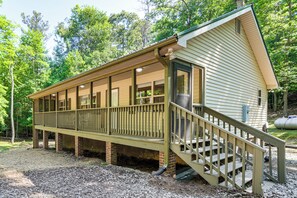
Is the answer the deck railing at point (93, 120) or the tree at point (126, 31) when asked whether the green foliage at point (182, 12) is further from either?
the deck railing at point (93, 120)

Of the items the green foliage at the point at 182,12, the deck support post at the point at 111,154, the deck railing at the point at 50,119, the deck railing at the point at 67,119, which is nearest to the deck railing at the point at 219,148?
the deck support post at the point at 111,154

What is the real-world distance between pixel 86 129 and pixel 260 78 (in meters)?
9.81

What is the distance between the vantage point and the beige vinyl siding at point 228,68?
7708mm

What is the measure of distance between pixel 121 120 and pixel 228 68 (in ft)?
16.7

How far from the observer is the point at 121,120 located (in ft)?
25.8

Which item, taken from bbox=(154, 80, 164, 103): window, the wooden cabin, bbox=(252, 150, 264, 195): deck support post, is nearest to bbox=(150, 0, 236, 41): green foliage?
the wooden cabin

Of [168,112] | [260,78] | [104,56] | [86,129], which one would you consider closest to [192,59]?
[168,112]

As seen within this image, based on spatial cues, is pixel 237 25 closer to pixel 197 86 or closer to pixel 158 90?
pixel 197 86

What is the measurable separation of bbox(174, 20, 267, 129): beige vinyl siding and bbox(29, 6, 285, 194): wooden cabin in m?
0.04

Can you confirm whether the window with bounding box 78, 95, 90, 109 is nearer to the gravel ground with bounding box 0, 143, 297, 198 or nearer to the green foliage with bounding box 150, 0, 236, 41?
the gravel ground with bounding box 0, 143, 297, 198

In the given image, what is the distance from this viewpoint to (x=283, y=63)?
1803 centimetres

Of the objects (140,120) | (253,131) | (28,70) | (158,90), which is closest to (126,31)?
(28,70)

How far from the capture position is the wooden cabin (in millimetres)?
5555

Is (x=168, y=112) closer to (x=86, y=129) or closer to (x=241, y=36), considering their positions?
(x=86, y=129)
